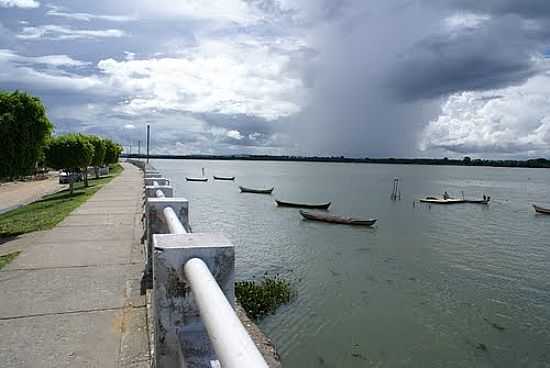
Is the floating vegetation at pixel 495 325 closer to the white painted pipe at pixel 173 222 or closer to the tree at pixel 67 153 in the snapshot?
the white painted pipe at pixel 173 222

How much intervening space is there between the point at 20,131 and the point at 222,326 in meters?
11.9

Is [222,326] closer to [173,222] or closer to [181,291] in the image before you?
[181,291]

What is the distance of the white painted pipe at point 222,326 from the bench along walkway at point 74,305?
235 centimetres

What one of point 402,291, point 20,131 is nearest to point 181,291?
point 20,131

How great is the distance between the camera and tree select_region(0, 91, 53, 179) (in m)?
11.0

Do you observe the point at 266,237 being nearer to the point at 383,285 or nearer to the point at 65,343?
the point at 383,285

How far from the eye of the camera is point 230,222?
30922 millimetres

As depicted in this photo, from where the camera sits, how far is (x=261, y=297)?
12.7m

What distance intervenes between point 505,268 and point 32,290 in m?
20.6

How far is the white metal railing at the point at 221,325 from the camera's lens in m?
1.32

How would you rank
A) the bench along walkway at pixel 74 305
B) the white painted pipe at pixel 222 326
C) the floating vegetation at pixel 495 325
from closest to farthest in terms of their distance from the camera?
the white painted pipe at pixel 222 326 → the bench along walkway at pixel 74 305 → the floating vegetation at pixel 495 325

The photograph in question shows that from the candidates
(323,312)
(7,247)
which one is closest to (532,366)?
(323,312)

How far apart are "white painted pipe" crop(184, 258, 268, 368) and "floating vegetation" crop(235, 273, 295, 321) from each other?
1018 centimetres

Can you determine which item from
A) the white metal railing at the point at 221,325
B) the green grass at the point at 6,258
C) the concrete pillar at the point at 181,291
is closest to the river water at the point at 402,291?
the green grass at the point at 6,258
